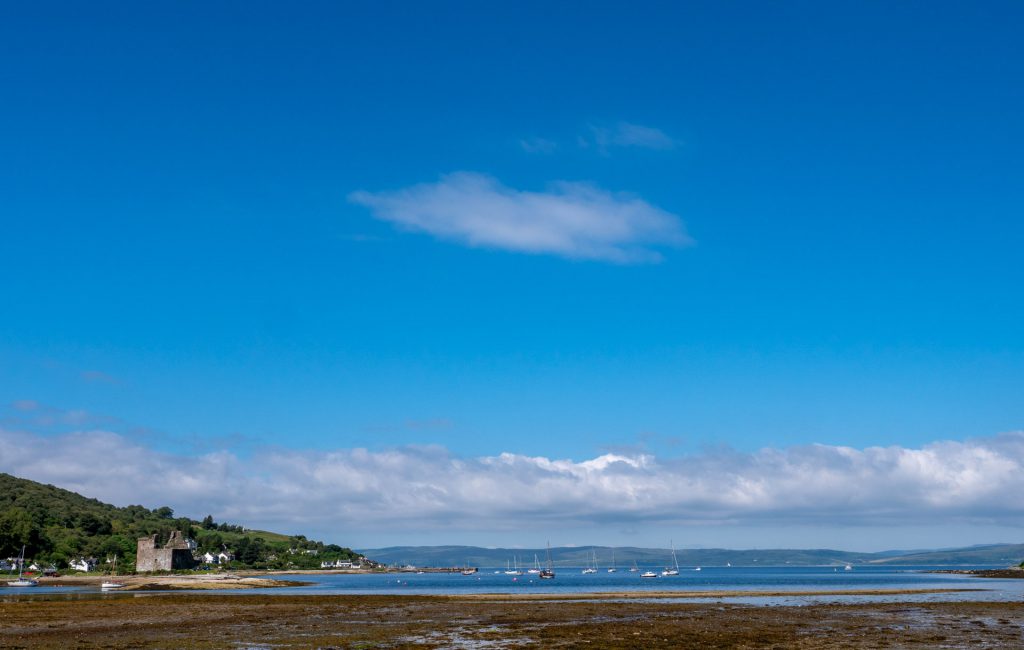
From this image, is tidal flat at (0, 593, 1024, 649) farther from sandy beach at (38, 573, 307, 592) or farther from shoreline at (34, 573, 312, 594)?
sandy beach at (38, 573, 307, 592)

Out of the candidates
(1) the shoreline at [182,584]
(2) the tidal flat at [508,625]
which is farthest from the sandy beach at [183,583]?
(2) the tidal flat at [508,625]

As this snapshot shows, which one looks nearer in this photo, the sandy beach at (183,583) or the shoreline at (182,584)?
the shoreline at (182,584)

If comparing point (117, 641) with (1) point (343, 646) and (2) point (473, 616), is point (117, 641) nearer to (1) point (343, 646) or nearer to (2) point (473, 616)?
(1) point (343, 646)

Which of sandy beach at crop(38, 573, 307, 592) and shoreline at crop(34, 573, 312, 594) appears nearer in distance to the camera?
shoreline at crop(34, 573, 312, 594)

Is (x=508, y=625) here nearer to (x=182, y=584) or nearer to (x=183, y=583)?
(x=182, y=584)

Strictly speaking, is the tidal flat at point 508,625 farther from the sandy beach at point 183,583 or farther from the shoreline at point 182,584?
the sandy beach at point 183,583

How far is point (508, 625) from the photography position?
61312mm

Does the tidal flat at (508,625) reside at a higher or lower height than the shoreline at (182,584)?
higher

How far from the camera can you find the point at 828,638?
50094 millimetres

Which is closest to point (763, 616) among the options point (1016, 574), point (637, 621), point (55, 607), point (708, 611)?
point (708, 611)

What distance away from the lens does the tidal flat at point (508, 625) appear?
4806 centimetres

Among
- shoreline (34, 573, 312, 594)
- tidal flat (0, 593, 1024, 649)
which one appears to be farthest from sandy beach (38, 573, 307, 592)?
tidal flat (0, 593, 1024, 649)

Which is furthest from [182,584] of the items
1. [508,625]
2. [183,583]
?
[508,625]

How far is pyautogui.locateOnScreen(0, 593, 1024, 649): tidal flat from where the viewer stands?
4806 centimetres
